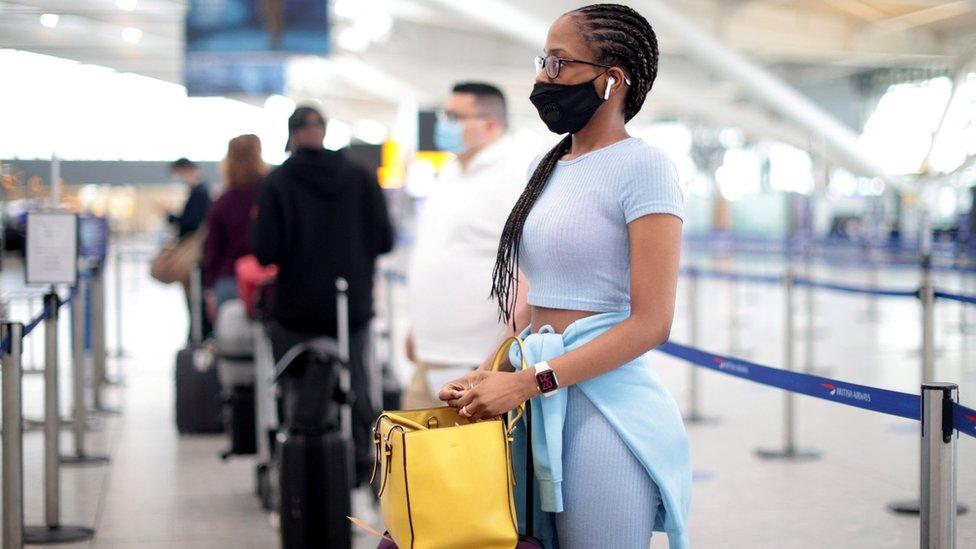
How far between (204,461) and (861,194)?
106ft

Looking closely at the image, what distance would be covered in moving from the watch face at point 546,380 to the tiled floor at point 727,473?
1.08 meters

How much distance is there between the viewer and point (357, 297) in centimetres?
554

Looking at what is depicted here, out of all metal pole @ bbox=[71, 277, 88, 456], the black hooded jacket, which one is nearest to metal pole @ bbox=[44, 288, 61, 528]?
the black hooded jacket

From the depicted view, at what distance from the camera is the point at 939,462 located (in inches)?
109

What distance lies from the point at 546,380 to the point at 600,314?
17 cm

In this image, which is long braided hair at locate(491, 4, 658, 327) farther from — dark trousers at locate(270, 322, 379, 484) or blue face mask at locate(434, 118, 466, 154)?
dark trousers at locate(270, 322, 379, 484)

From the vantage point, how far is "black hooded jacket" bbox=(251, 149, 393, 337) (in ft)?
17.8

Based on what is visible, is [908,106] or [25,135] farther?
[908,106]

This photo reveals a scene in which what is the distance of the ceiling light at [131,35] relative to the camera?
9607 mm

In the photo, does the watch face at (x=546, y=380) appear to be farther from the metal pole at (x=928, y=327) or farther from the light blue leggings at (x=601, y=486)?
the metal pole at (x=928, y=327)

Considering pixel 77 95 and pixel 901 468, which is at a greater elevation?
pixel 77 95

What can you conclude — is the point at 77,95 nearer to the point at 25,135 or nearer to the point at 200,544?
the point at 25,135

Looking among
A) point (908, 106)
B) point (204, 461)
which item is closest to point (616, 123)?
point (204, 461)

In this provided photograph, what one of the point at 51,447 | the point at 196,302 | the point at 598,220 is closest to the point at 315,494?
the point at 51,447
